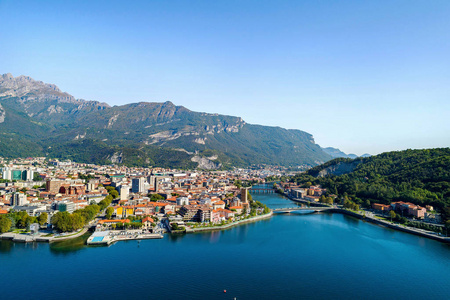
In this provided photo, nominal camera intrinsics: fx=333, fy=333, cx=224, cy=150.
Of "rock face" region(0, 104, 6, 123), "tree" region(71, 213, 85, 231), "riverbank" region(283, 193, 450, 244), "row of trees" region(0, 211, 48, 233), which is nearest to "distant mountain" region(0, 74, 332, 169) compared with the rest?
"rock face" region(0, 104, 6, 123)

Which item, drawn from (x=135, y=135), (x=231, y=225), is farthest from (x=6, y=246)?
(x=135, y=135)

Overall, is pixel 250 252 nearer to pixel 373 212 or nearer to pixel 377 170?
pixel 373 212

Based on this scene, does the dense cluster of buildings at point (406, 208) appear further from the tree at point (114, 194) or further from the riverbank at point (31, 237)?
the tree at point (114, 194)

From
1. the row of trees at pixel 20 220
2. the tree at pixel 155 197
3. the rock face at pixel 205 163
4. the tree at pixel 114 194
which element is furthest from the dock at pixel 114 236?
the rock face at pixel 205 163

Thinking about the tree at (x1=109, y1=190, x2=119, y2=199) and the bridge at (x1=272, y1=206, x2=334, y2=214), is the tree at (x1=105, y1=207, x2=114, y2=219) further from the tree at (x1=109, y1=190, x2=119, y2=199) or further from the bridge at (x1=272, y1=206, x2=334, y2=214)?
the bridge at (x1=272, y1=206, x2=334, y2=214)

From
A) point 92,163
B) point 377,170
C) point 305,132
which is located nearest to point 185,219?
point 377,170
